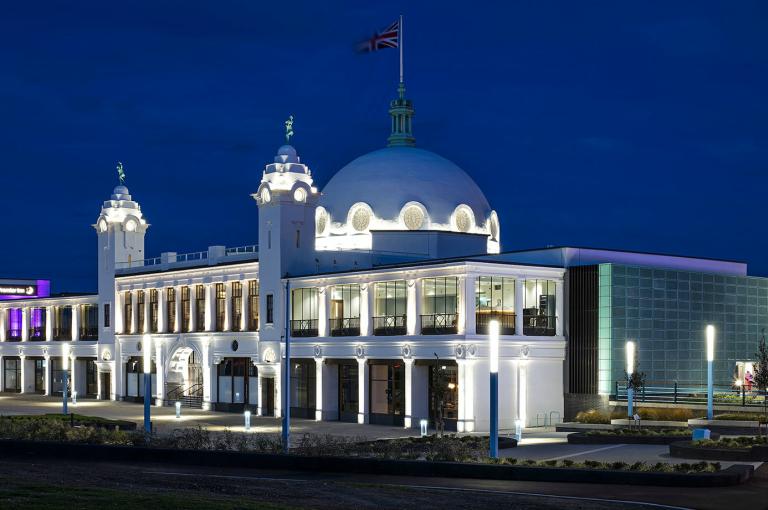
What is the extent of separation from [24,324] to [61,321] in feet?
13.8

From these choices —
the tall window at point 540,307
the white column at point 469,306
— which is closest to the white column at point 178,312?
the white column at point 469,306

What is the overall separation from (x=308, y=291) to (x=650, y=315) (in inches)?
779

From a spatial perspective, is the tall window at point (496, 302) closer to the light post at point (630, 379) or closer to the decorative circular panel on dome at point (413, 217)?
the light post at point (630, 379)

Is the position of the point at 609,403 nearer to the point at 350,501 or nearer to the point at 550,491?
the point at 550,491

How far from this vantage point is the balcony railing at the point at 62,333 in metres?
96.0

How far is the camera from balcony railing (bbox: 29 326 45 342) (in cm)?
9900

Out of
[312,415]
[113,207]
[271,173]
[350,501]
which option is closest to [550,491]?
[350,501]

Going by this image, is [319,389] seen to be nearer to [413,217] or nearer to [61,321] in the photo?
[413,217]

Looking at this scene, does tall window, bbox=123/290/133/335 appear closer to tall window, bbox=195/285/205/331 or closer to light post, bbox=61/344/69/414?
tall window, bbox=195/285/205/331

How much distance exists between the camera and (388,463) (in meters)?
33.9

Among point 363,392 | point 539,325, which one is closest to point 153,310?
point 363,392

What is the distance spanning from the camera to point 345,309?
67.5 m

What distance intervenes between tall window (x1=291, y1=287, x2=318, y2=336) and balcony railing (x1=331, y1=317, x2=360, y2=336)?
5.01ft

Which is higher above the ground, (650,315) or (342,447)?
(650,315)
